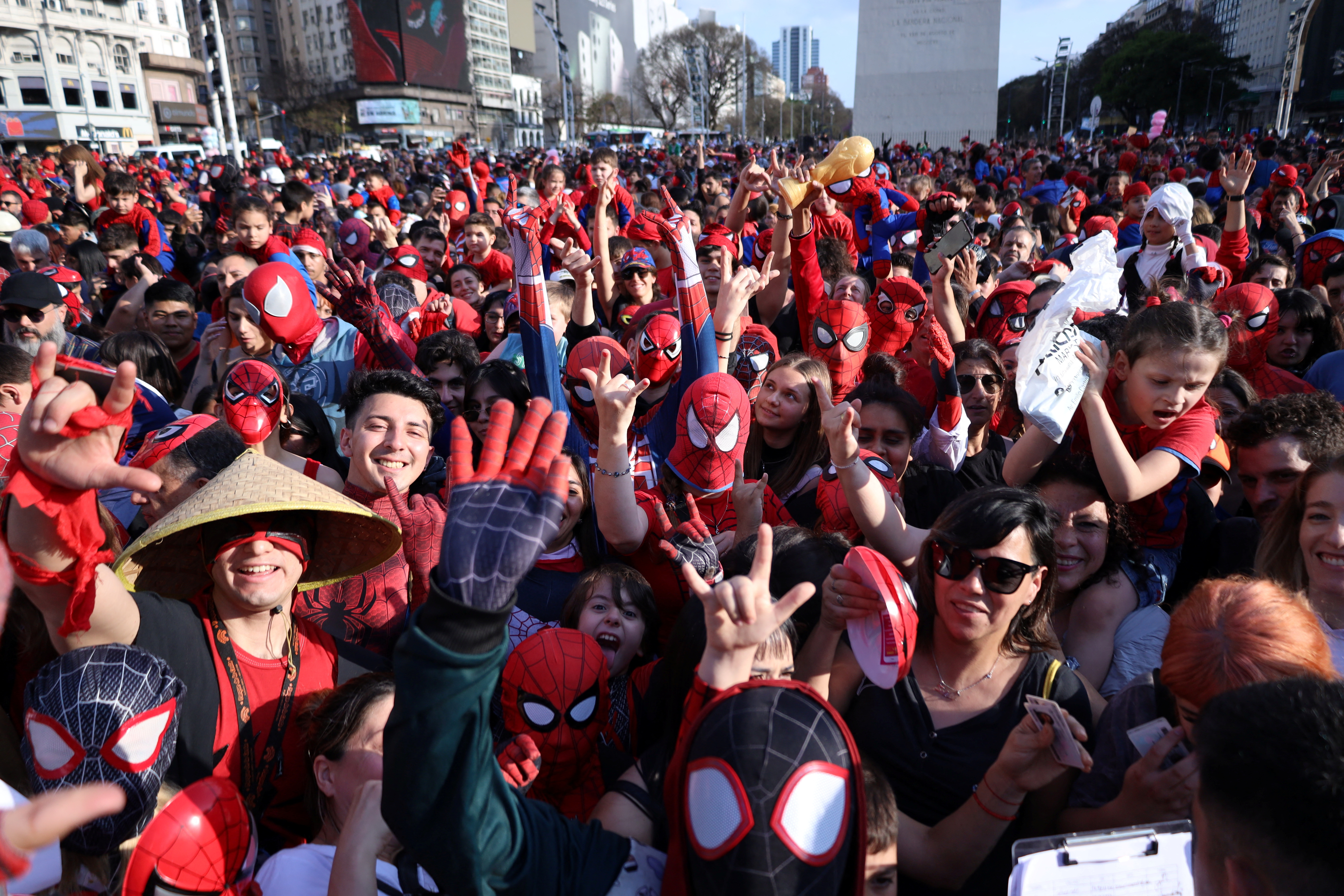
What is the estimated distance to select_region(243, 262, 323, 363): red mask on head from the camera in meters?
4.42

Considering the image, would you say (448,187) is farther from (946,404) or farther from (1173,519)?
(1173,519)

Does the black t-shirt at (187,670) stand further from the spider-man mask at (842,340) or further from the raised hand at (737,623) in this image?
the spider-man mask at (842,340)

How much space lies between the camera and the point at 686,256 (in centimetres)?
397

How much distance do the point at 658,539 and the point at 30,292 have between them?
4.59m

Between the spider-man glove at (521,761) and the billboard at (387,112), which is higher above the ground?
the billboard at (387,112)

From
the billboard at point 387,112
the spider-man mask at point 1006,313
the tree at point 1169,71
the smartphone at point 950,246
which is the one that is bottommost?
the spider-man mask at point 1006,313

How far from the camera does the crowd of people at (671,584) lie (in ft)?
4.41

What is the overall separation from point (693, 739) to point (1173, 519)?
2.47m

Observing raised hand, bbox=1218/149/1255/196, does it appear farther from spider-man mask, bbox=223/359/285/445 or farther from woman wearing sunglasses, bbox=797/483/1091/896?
spider-man mask, bbox=223/359/285/445

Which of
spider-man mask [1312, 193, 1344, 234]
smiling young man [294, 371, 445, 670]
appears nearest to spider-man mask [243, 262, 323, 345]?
smiling young man [294, 371, 445, 670]

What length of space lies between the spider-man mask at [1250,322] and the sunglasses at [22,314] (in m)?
7.25

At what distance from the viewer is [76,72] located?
59.1 m

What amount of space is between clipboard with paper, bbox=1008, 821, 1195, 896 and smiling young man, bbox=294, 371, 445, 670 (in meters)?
2.01

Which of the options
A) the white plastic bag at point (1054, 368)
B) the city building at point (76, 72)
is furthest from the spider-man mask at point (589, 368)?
the city building at point (76, 72)
